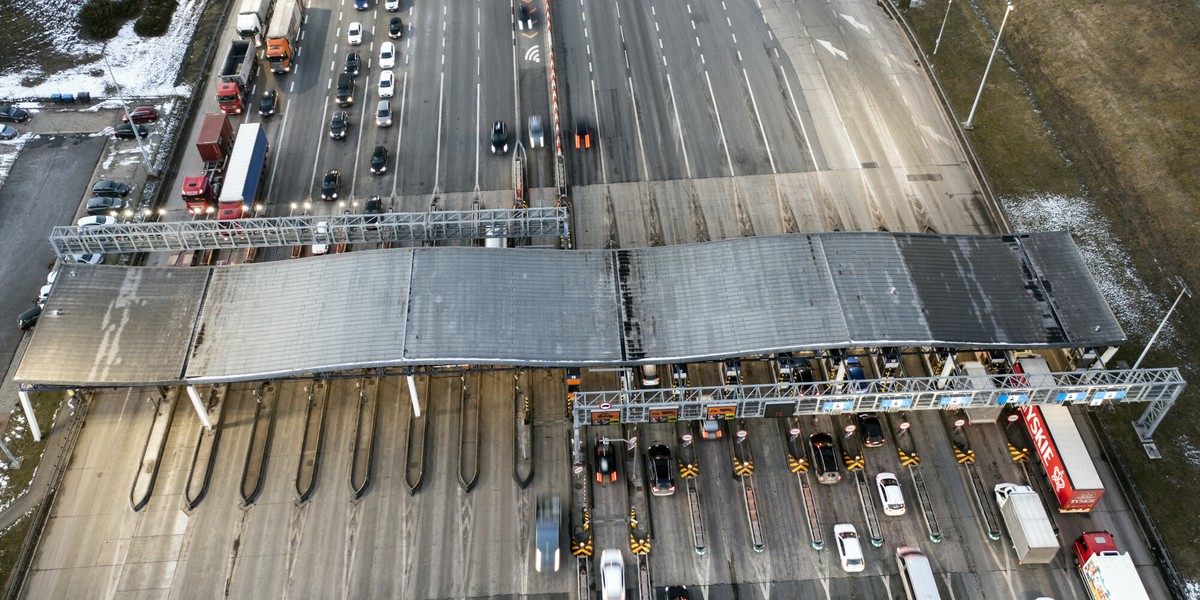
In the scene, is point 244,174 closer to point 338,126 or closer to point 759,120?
point 338,126

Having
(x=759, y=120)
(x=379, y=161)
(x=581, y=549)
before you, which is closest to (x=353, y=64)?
(x=379, y=161)

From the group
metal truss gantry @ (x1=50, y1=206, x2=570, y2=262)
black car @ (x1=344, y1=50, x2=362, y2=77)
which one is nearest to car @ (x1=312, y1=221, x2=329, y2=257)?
metal truss gantry @ (x1=50, y1=206, x2=570, y2=262)

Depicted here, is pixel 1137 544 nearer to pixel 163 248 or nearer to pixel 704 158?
pixel 704 158

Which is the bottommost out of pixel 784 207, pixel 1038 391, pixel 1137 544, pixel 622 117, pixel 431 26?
pixel 1137 544

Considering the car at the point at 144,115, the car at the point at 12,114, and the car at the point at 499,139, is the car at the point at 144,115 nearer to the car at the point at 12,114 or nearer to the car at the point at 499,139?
the car at the point at 12,114

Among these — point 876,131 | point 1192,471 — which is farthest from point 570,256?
point 1192,471

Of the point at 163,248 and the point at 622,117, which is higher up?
the point at 622,117

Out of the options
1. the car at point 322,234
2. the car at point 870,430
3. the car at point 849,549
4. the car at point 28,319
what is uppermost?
the car at point 322,234

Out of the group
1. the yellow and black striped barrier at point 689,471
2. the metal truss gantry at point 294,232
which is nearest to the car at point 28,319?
the metal truss gantry at point 294,232
